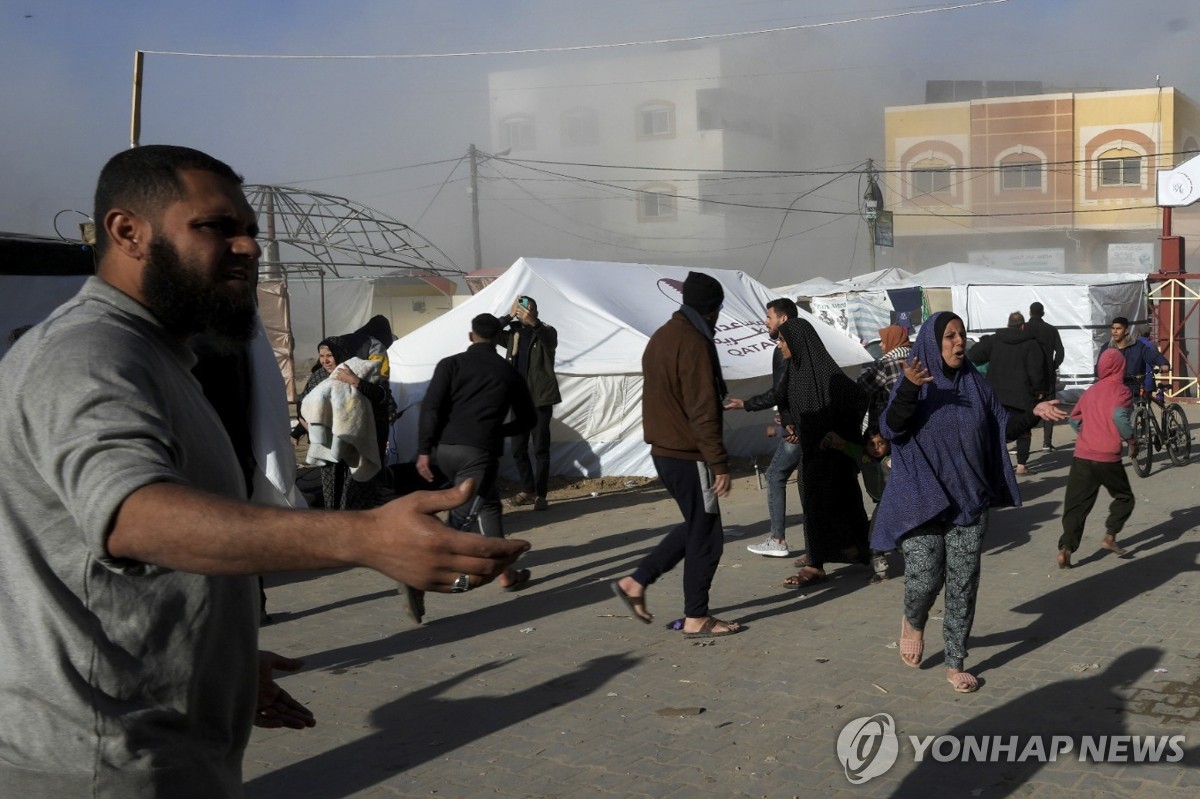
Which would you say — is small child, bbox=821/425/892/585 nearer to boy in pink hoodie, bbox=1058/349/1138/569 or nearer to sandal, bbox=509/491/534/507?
boy in pink hoodie, bbox=1058/349/1138/569

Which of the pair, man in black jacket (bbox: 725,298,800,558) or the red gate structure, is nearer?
man in black jacket (bbox: 725,298,800,558)

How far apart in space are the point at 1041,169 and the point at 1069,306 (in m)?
29.1

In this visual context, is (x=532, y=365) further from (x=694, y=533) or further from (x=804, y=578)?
(x=694, y=533)

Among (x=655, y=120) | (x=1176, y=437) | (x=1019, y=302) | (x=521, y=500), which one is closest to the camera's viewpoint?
(x=521, y=500)

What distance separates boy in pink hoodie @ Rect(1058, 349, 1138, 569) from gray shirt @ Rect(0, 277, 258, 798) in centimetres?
724

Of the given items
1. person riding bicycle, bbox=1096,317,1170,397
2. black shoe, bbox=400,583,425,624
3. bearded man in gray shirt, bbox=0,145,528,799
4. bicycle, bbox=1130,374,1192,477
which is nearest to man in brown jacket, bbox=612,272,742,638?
black shoe, bbox=400,583,425,624

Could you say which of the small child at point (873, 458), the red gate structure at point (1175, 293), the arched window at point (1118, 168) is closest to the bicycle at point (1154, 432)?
the small child at point (873, 458)

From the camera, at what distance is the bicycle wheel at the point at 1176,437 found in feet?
42.6

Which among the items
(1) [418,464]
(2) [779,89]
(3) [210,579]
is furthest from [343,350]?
(2) [779,89]

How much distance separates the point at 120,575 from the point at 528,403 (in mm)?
6140

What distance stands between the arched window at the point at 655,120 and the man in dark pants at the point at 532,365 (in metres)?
41.1

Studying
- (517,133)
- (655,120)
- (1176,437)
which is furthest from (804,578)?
(655,120)

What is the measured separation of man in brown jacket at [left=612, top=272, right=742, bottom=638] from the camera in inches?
246

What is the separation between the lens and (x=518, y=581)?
7.84m
